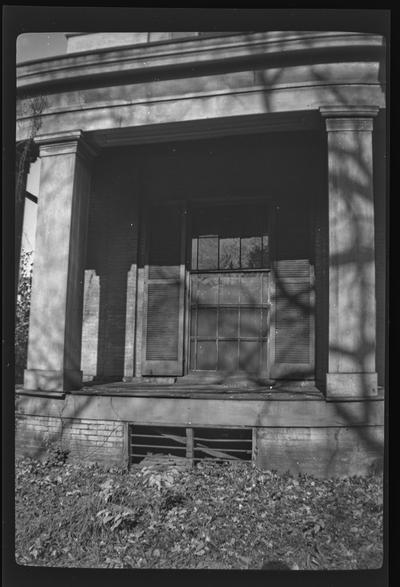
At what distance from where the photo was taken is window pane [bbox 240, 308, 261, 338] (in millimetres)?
4281

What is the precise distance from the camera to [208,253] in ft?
15.9

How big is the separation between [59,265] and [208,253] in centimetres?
165

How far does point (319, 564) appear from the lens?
306 cm

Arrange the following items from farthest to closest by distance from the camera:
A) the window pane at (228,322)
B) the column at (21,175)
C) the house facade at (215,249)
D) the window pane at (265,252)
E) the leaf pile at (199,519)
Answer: the window pane at (265,252) < the window pane at (228,322) < the column at (21,175) < the house facade at (215,249) < the leaf pile at (199,519)

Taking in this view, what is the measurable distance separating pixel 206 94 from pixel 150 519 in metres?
4.07

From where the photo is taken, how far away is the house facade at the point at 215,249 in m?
3.80

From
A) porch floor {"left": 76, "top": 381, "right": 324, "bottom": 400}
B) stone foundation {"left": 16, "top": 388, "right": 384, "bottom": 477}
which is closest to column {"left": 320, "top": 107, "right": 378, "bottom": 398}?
stone foundation {"left": 16, "top": 388, "right": 384, "bottom": 477}

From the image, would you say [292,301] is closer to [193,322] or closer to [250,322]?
[250,322]

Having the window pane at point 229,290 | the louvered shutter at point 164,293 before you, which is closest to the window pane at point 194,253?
the louvered shutter at point 164,293

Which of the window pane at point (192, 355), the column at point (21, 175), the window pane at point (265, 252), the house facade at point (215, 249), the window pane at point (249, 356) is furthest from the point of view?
the window pane at point (265, 252)

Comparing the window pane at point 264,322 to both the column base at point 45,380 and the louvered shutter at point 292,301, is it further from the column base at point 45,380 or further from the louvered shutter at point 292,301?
the column base at point 45,380

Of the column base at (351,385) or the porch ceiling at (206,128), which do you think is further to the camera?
the porch ceiling at (206,128)

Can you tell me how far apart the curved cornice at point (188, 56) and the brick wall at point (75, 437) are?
327cm

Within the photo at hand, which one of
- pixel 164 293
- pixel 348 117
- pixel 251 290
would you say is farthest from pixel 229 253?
pixel 348 117
